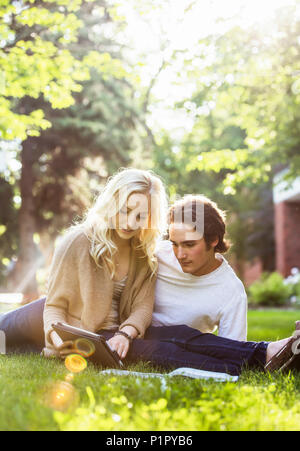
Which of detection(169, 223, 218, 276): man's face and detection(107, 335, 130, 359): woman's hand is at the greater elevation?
detection(169, 223, 218, 276): man's face

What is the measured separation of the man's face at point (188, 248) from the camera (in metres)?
4.23

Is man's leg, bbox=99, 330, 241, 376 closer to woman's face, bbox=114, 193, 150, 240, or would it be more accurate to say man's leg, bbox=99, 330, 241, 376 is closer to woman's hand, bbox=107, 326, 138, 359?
woman's hand, bbox=107, 326, 138, 359

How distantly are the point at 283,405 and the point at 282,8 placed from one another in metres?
6.82

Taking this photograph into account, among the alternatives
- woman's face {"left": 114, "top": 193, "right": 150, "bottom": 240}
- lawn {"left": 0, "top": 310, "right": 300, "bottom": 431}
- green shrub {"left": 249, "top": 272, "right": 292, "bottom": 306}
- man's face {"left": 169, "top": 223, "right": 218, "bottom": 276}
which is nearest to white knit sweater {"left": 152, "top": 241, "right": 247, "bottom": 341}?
man's face {"left": 169, "top": 223, "right": 218, "bottom": 276}

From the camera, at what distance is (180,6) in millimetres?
7879

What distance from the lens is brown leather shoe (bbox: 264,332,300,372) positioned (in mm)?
3296

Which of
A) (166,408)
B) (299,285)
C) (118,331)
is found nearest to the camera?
(166,408)

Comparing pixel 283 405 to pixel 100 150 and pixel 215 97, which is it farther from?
pixel 100 150

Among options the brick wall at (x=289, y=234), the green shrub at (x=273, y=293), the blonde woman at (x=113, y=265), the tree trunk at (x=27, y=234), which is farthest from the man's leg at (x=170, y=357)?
the brick wall at (x=289, y=234)

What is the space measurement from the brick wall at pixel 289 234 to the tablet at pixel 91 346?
54.6 feet

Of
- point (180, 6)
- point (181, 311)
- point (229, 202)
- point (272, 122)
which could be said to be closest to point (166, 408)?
point (181, 311)

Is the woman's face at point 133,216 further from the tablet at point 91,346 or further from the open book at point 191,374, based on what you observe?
the open book at point 191,374

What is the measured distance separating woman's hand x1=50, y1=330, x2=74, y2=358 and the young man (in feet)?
2.82

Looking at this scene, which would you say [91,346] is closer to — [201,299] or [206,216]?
[201,299]
